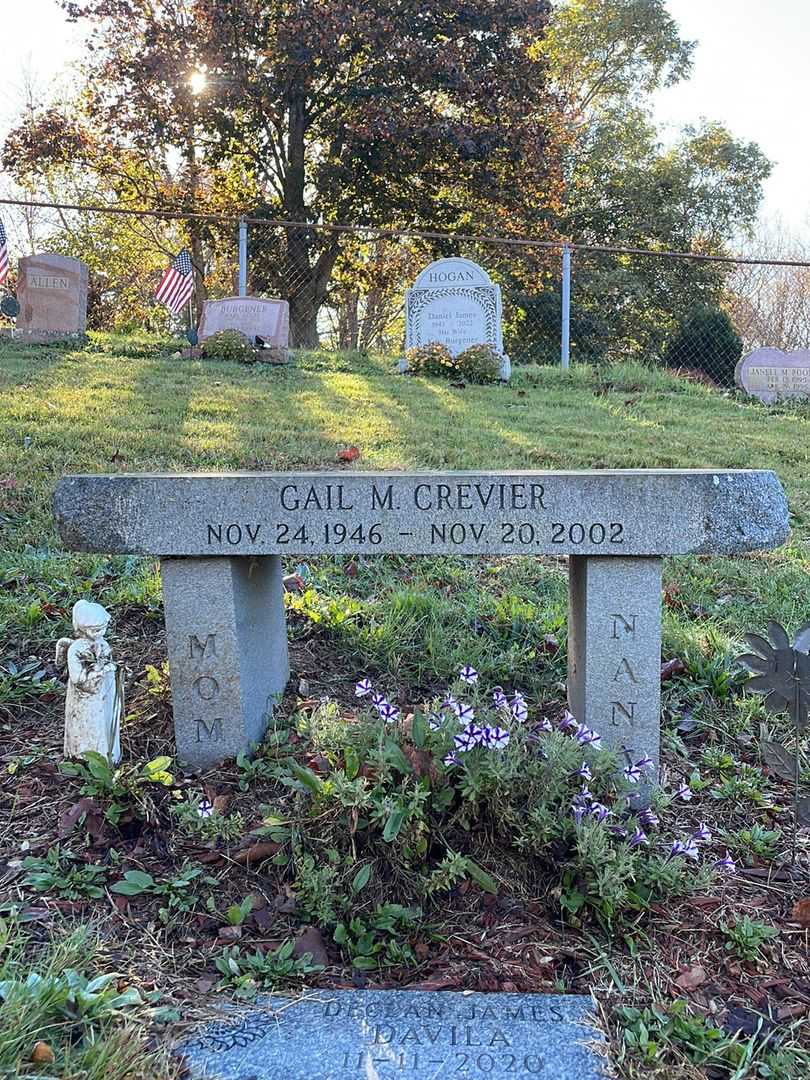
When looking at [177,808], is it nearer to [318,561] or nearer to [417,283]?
[318,561]

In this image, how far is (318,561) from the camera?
14.1 ft

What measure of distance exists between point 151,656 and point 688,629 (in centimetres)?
221

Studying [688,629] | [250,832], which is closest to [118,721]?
[250,832]

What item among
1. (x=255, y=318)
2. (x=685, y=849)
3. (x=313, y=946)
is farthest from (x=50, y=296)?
(x=685, y=849)

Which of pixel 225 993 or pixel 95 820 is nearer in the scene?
pixel 225 993

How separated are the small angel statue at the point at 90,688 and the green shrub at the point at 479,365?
26.1 ft

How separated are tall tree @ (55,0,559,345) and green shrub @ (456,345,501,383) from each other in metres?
6.43

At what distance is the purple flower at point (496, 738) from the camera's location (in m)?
2.25

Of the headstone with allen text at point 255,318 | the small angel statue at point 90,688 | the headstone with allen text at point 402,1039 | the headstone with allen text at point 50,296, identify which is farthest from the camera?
the headstone with allen text at point 50,296

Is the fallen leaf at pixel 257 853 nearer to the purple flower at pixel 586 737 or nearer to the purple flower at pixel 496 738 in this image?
the purple flower at pixel 496 738

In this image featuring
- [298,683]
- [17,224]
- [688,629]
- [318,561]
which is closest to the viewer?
[298,683]

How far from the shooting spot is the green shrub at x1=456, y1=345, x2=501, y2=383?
10.1 meters

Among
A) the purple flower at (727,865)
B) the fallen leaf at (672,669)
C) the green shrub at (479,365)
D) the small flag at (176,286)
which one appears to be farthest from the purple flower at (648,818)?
the small flag at (176,286)

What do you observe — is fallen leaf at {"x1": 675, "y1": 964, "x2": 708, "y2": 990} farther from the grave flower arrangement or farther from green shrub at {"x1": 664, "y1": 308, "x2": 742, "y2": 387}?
green shrub at {"x1": 664, "y1": 308, "x2": 742, "y2": 387}
